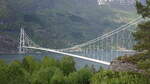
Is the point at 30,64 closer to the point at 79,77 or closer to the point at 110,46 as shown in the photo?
the point at 79,77

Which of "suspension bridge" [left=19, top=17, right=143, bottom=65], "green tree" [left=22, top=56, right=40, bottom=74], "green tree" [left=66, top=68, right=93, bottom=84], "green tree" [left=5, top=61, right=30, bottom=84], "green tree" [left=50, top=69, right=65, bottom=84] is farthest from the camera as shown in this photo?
"suspension bridge" [left=19, top=17, right=143, bottom=65]

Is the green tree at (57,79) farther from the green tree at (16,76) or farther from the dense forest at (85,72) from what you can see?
the green tree at (16,76)

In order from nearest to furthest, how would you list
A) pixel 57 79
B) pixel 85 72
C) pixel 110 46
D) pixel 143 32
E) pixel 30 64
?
pixel 143 32 → pixel 57 79 → pixel 85 72 → pixel 30 64 → pixel 110 46

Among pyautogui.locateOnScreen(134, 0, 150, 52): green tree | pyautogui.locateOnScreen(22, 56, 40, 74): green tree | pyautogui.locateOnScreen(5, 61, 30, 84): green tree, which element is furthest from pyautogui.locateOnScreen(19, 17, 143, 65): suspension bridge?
pyautogui.locateOnScreen(134, 0, 150, 52): green tree

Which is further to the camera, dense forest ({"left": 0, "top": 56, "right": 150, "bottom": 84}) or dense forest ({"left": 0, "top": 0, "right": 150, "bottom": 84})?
dense forest ({"left": 0, "top": 56, "right": 150, "bottom": 84})

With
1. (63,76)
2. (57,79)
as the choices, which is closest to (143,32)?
(57,79)

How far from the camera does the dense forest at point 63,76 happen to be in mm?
29625

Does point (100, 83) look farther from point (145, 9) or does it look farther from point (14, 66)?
point (14, 66)

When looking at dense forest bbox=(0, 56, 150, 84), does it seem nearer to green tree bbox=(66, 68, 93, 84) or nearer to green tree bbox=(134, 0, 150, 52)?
green tree bbox=(66, 68, 93, 84)

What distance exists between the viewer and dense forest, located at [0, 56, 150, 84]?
29625 millimetres

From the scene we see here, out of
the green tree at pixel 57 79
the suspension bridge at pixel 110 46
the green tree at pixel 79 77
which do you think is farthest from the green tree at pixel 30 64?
the green tree at pixel 57 79

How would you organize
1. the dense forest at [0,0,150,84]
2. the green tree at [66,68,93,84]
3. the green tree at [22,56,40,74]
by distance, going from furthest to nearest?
1. the green tree at [22,56,40,74]
2. the green tree at [66,68,93,84]
3. the dense forest at [0,0,150,84]

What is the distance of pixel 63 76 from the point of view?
41.7m

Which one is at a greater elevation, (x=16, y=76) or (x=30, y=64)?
(x=30, y=64)
